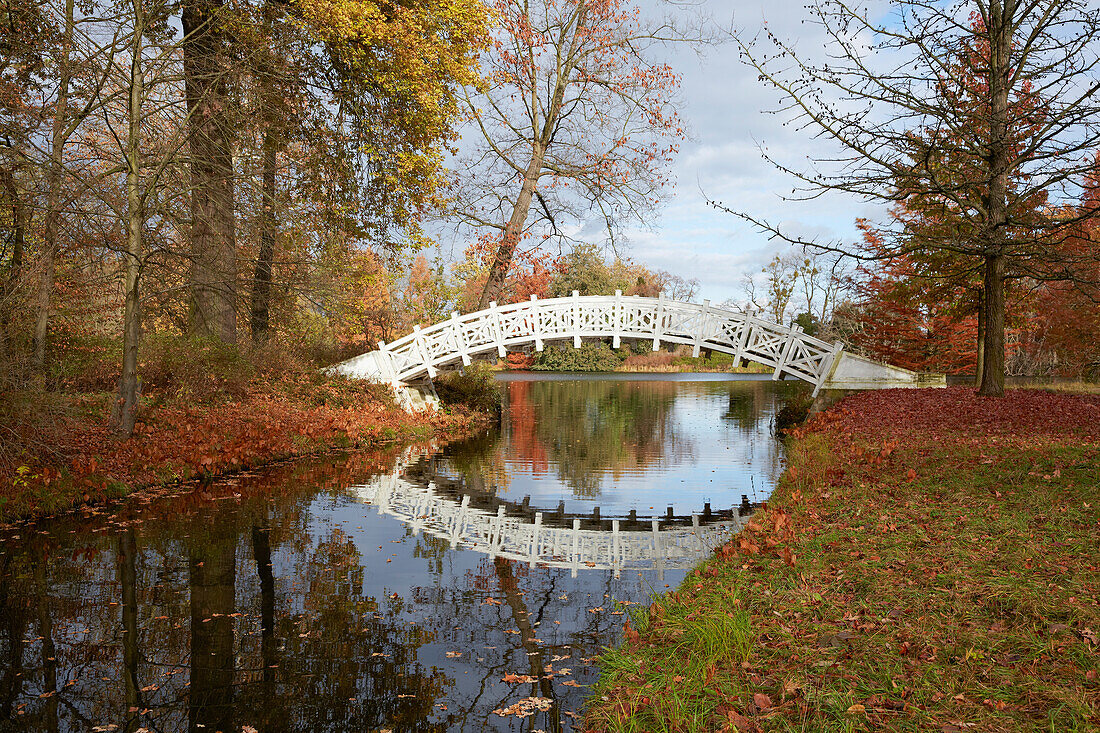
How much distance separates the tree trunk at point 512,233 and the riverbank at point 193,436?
4239 millimetres

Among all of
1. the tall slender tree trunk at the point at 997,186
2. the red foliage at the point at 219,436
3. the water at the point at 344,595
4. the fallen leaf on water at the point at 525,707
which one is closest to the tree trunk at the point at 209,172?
the red foliage at the point at 219,436

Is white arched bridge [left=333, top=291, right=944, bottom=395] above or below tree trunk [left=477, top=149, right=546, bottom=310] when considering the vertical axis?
below

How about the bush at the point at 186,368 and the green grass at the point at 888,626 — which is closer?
the green grass at the point at 888,626

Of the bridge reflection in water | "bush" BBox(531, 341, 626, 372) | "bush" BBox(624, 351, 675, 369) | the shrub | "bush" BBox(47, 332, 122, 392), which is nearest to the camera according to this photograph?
the bridge reflection in water

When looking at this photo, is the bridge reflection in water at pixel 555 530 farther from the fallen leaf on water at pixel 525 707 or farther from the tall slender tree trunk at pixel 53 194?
the tall slender tree trunk at pixel 53 194

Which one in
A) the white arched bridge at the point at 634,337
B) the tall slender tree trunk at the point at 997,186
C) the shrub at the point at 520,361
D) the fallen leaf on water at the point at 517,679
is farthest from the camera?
the shrub at the point at 520,361

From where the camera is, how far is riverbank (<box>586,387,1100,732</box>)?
315 cm

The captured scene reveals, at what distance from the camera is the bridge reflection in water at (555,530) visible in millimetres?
7475

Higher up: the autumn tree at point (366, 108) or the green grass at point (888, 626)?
the autumn tree at point (366, 108)

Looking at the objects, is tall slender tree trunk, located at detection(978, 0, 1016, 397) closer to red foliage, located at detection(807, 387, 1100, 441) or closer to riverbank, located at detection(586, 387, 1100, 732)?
red foliage, located at detection(807, 387, 1100, 441)

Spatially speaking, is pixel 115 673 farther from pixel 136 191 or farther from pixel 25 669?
pixel 136 191

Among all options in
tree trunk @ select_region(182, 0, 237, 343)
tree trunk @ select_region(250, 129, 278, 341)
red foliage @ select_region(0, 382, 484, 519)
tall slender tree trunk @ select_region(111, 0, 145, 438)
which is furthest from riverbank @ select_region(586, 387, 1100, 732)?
tree trunk @ select_region(250, 129, 278, 341)

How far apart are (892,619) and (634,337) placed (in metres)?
14.2

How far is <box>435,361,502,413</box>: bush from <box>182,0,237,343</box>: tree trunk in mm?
7123
